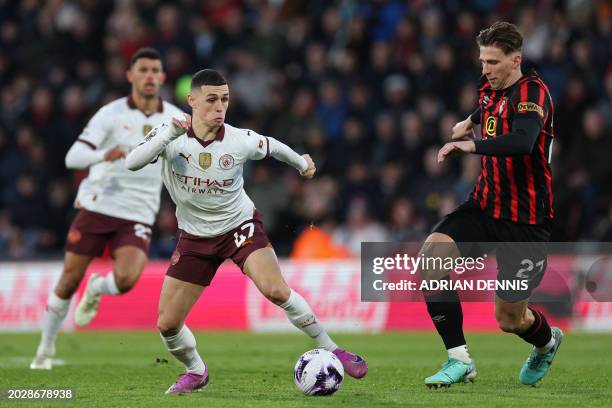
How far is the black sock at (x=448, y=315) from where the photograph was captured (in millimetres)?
8227

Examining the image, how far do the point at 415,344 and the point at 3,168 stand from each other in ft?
27.8

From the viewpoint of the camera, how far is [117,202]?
10727 millimetres

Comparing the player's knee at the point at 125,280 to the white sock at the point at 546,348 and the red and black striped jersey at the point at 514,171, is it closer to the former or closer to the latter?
the red and black striped jersey at the point at 514,171

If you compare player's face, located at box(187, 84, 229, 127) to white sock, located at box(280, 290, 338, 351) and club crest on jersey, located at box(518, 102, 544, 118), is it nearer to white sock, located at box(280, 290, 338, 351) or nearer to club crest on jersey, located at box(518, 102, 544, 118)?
white sock, located at box(280, 290, 338, 351)

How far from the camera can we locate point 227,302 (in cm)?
1564

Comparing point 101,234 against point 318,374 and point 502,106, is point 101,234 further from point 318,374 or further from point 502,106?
point 502,106

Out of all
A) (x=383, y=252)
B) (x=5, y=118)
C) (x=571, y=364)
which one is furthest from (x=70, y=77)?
(x=571, y=364)

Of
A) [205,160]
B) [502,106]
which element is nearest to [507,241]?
[502,106]

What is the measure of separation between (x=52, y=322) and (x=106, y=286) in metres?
0.63

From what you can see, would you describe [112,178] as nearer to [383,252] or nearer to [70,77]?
[383,252]

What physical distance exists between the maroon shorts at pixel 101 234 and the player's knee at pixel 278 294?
Result: 2.88 meters

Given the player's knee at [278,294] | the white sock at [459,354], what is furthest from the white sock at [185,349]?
the white sock at [459,354]

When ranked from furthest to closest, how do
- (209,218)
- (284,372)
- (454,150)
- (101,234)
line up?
(101,234) → (284,372) → (209,218) → (454,150)

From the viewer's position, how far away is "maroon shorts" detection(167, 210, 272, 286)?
8.30 m
